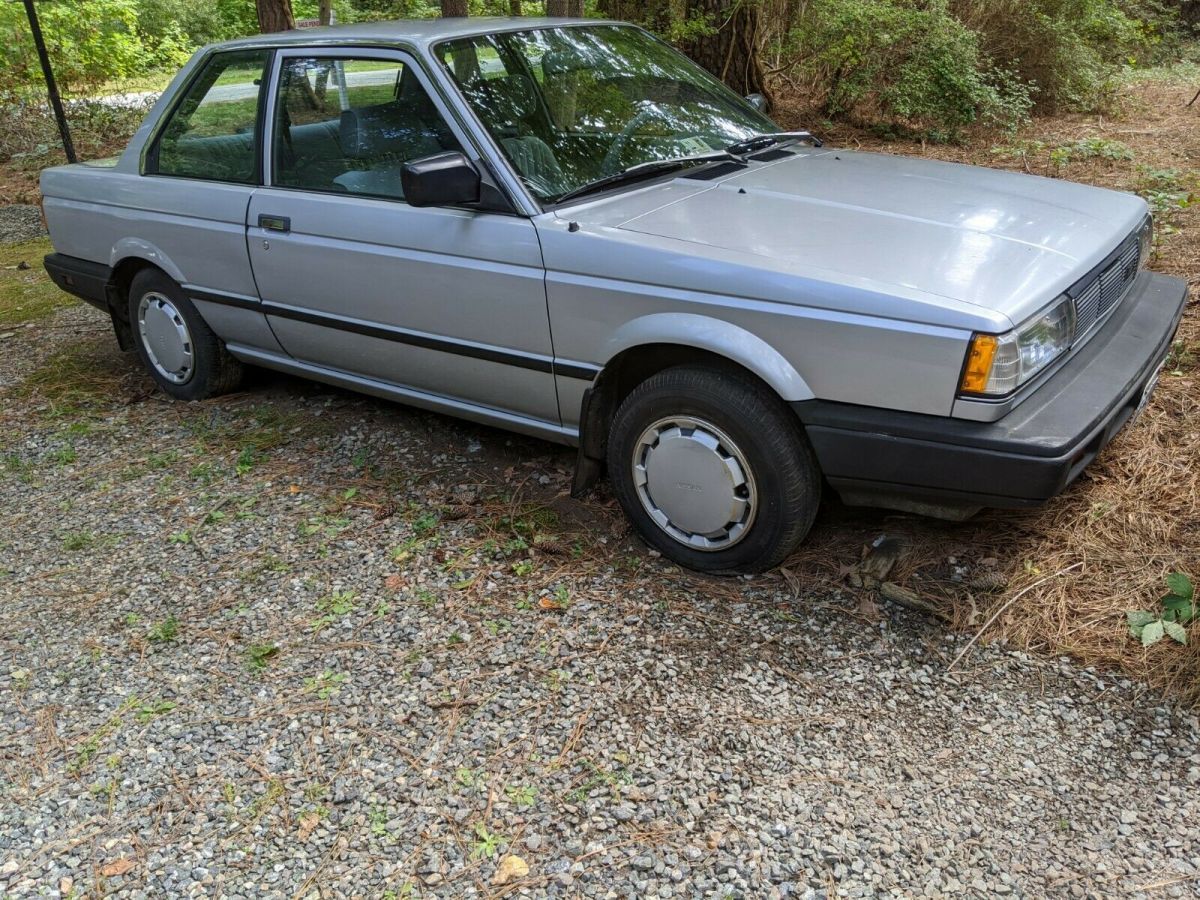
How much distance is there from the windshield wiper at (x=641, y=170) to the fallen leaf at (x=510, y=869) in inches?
83.8

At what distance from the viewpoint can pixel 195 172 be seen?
177 inches

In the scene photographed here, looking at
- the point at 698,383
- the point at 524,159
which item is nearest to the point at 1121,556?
the point at 698,383

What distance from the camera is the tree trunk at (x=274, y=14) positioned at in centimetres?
915

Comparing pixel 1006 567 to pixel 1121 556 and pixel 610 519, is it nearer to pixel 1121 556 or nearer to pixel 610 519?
pixel 1121 556

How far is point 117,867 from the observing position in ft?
8.00

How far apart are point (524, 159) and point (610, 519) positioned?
4.48 feet

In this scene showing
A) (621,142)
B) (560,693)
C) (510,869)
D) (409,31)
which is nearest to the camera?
(510,869)

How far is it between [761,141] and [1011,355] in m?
1.83

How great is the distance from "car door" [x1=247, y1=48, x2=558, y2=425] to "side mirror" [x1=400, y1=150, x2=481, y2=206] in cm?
17

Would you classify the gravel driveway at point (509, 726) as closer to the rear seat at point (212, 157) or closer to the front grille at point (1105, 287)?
the front grille at point (1105, 287)

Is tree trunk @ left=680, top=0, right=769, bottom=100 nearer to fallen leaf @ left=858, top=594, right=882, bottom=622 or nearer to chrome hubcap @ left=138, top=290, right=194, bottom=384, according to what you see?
chrome hubcap @ left=138, top=290, right=194, bottom=384

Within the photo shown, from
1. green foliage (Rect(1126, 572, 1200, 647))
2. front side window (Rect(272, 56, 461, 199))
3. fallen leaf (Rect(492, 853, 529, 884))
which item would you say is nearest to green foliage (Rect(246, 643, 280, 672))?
fallen leaf (Rect(492, 853, 529, 884))

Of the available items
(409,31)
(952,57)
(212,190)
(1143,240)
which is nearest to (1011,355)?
(1143,240)

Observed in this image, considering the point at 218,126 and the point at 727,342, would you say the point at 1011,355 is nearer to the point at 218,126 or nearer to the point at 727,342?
the point at 727,342
